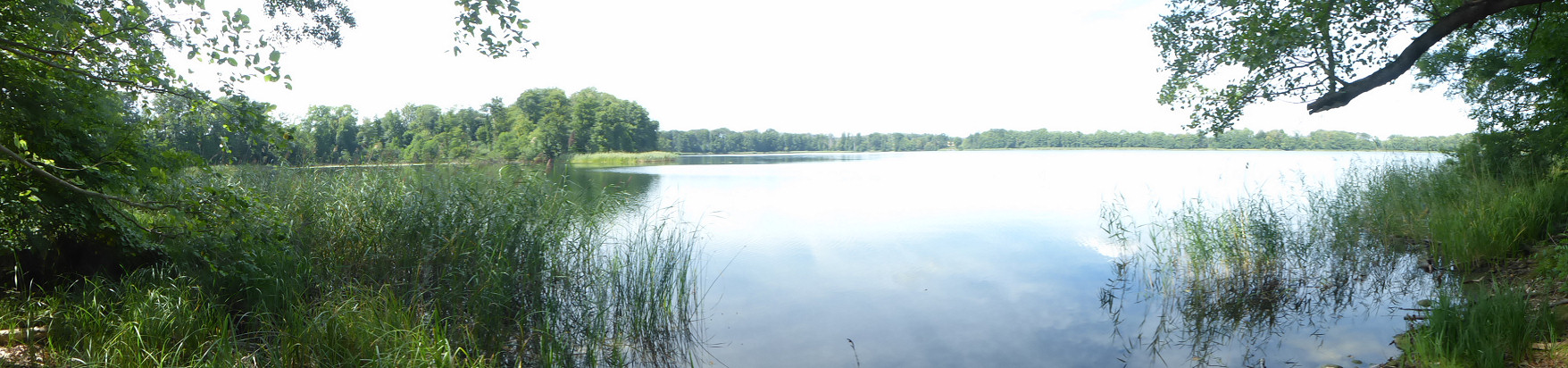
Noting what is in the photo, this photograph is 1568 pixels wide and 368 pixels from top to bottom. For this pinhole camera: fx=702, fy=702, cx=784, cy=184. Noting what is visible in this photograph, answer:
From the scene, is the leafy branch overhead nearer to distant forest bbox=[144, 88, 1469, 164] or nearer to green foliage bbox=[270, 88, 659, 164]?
distant forest bbox=[144, 88, 1469, 164]

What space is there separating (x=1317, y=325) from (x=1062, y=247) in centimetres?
431

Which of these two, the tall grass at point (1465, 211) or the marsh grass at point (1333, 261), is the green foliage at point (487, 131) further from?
the tall grass at point (1465, 211)

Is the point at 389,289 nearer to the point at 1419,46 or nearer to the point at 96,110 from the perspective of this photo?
the point at 96,110

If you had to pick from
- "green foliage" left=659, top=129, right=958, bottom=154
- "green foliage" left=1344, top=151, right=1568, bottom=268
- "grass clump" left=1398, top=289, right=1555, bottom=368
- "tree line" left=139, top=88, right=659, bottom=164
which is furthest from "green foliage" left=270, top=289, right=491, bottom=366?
"green foliage" left=659, top=129, right=958, bottom=154

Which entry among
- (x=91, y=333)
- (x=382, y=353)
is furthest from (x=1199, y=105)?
(x=91, y=333)

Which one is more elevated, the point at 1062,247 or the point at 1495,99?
the point at 1495,99

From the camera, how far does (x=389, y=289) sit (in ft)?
Result: 15.1

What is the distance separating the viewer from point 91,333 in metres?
3.87

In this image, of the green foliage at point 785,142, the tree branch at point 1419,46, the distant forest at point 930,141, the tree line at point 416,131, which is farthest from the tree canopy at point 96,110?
the green foliage at point 785,142

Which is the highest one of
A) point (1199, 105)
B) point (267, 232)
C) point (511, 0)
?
point (511, 0)

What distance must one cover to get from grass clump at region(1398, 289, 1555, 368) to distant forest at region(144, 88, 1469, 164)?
5210 mm

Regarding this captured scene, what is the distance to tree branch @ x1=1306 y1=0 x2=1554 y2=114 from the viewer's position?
560 centimetres

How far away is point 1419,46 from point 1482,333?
143 inches

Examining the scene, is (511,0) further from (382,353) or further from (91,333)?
(91,333)
